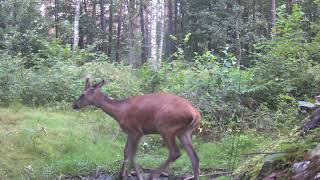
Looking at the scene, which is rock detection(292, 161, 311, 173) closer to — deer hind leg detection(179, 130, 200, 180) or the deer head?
deer hind leg detection(179, 130, 200, 180)

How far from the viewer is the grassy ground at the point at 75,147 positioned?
8.43 m

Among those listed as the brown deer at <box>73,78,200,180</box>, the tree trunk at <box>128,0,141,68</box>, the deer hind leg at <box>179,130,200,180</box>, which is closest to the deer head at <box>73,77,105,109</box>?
the brown deer at <box>73,78,200,180</box>

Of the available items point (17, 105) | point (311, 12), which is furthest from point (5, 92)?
point (311, 12)

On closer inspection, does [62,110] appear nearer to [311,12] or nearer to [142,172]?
[142,172]

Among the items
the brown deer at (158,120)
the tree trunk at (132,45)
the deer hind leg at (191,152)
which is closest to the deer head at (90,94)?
the brown deer at (158,120)

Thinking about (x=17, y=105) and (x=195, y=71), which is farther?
(x=195, y=71)

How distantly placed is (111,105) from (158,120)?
1146 millimetres

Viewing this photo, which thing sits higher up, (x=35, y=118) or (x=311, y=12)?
(x=311, y=12)

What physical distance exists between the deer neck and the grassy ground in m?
1.05

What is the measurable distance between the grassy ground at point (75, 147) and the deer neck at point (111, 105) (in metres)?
1.05

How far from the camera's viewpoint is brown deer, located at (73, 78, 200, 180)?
23.3 feet

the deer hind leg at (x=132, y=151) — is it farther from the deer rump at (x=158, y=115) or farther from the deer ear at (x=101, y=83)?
the deer ear at (x=101, y=83)

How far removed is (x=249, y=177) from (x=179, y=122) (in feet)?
9.75

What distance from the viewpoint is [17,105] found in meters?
12.0
